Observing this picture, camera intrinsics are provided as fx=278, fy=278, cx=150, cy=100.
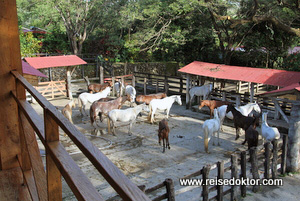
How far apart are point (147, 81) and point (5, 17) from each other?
15092 millimetres

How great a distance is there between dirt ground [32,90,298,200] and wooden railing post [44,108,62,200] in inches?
157

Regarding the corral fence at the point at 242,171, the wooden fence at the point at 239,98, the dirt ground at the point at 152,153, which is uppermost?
the wooden fence at the point at 239,98

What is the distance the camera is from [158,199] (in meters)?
4.31

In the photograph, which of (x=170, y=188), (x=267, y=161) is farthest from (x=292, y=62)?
(x=170, y=188)

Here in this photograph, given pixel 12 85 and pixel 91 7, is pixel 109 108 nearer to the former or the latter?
pixel 12 85

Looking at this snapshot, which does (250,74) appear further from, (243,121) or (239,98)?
(243,121)

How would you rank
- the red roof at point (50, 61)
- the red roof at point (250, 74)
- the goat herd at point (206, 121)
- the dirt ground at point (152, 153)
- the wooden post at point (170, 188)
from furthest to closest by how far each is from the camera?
the red roof at point (50, 61) → the red roof at point (250, 74) → the goat herd at point (206, 121) → the dirt ground at point (152, 153) → the wooden post at point (170, 188)

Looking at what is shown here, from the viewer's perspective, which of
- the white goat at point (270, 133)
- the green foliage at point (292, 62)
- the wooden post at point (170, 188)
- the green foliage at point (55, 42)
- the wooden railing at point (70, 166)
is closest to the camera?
the wooden railing at point (70, 166)

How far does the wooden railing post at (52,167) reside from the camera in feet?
4.16

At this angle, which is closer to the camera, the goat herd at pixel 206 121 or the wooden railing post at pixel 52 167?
the wooden railing post at pixel 52 167

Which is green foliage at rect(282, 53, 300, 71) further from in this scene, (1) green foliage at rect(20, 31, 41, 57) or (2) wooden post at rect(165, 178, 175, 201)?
(1) green foliage at rect(20, 31, 41, 57)

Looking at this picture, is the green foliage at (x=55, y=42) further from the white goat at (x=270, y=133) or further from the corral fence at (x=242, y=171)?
the corral fence at (x=242, y=171)

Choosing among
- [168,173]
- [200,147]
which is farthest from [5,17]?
[200,147]

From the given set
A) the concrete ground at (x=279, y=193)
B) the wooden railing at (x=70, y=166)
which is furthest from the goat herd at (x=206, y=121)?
the wooden railing at (x=70, y=166)
